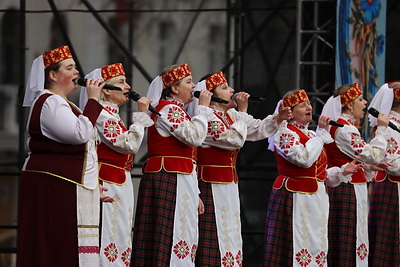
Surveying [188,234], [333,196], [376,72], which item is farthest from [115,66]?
[376,72]

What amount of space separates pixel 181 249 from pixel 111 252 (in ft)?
1.45

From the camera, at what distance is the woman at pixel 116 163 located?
17.7ft

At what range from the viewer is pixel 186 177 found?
5.68 metres

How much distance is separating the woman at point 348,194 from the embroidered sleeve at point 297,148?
0.43 metres

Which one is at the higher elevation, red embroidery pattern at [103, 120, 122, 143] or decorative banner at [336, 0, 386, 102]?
decorative banner at [336, 0, 386, 102]

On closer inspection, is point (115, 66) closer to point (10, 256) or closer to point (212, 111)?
point (212, 111)

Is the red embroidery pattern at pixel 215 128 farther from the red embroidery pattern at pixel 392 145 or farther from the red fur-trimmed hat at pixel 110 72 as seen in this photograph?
the red embroidery pattern at pixel 392 145

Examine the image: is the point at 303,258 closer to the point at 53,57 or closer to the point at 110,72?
the point at 110,72

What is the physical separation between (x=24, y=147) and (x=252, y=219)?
1.93 m

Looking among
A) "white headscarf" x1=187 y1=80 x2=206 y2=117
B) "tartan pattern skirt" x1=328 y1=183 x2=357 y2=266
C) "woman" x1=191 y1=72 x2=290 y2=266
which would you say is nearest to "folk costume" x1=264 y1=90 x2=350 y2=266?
"woman" x1=191 y1=72 x2=290 y2=266

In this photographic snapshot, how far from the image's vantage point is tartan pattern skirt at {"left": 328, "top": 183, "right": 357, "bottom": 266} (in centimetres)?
650

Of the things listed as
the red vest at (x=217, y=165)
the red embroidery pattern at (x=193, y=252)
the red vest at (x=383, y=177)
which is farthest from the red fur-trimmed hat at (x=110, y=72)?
the red vest at (x=383, y=177)

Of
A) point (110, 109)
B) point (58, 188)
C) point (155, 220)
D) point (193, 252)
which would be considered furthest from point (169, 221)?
point (58, 188)

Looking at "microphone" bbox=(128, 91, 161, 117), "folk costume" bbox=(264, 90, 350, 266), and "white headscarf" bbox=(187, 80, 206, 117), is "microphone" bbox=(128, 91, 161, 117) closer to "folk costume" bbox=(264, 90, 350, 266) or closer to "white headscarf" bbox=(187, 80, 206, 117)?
"white headscarf" bbox=(187, 80, 206, 117)
